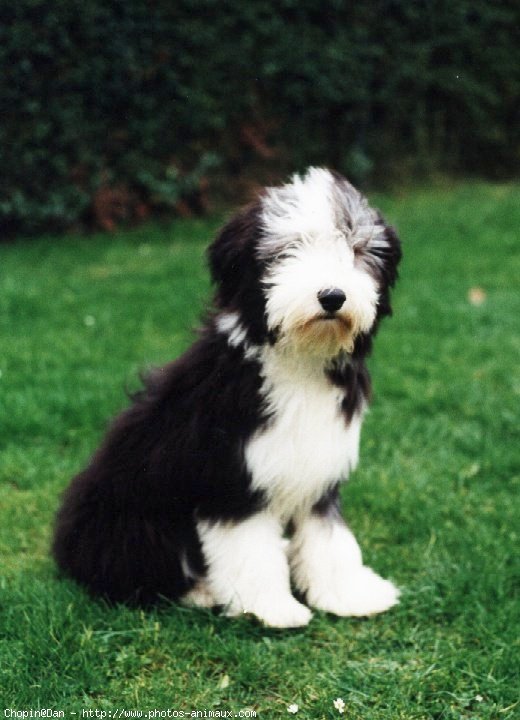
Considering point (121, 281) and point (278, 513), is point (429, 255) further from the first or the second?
point (278, 513)

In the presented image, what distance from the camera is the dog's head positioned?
2492 millimetres

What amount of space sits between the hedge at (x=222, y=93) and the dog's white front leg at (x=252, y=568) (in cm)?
499

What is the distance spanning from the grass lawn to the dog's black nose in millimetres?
721

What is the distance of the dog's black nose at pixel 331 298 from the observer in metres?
2.46

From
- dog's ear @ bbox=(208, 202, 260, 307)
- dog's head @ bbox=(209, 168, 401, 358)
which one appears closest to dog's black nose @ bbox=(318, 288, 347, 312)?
dog's head @ bbox=(209, 168, 401, 358)

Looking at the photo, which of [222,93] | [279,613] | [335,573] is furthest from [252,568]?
[222,93]

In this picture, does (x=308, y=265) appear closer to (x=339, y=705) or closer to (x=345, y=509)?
(x=339, y=705)

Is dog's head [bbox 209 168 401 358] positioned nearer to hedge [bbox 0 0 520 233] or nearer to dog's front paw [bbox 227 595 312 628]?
dog's front paw [bbox 227 595 312 628]

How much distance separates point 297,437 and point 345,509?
0.94 meters

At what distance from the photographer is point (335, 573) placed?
2982 mm

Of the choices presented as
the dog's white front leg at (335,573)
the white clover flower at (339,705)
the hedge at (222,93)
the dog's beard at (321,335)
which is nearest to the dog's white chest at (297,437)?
the dog's beard at (321,335)

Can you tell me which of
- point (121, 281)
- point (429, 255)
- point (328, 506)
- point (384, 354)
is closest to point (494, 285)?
point (429, 255)

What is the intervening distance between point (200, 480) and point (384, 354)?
2.44 metres

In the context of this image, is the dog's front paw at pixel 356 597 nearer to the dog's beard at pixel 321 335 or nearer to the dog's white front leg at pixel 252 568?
the dog's white front leg at pixel 252 568
